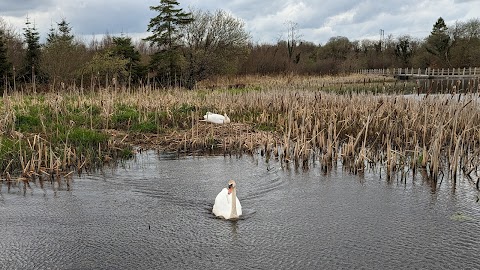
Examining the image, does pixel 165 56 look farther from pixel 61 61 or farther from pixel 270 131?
pixel 270 131

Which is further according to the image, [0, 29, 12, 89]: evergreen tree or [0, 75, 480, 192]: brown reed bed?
[0, 29, 12, 89]: evergreen tree

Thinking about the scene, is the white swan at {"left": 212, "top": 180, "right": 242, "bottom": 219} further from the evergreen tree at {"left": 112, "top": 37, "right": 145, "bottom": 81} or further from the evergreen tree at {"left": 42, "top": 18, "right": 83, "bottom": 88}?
the evergreen tree at {"left": 112, "top": 37, "right": 145, "bottom": 81}

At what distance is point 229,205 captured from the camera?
6.30 meters

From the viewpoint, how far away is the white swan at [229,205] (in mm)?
6250

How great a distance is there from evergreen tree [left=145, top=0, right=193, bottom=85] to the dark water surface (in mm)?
21892

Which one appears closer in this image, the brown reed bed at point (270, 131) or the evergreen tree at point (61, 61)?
the brown reed bed at point (270, 131)

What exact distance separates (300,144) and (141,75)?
72.3 ft

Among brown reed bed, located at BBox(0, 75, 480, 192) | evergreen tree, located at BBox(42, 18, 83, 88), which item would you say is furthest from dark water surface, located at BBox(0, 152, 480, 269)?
evergreen tree, located at BBox(42, 18, 83, 88)

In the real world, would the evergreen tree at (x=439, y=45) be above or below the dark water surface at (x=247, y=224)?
above

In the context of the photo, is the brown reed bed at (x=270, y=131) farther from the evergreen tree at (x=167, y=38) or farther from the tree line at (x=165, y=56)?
the evergreen tree at (x=167, y=38)

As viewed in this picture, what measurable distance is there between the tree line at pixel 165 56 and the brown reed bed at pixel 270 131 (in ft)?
4.70

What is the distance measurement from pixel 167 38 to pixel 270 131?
19.5 m

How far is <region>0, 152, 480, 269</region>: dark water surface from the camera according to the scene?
5141mm

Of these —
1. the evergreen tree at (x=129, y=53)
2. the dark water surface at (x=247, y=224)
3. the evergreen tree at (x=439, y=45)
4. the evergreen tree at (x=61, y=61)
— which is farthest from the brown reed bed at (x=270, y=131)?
the evergreen tree at (x=439, y=45)
